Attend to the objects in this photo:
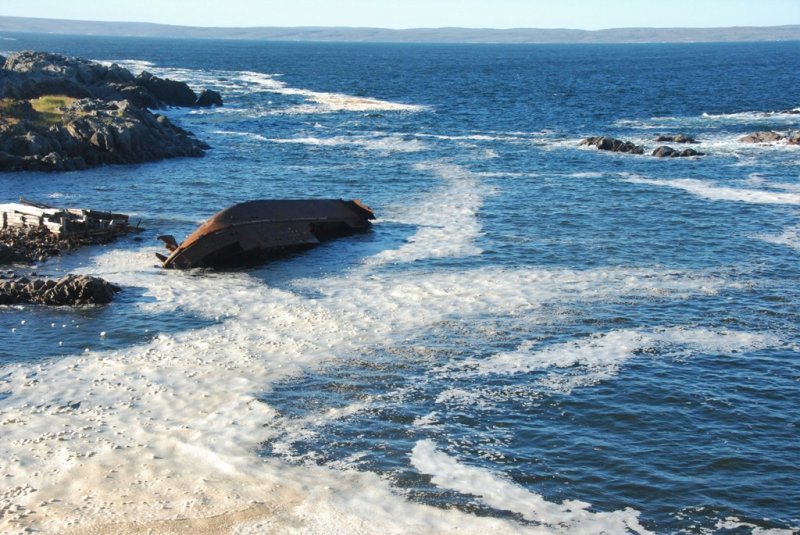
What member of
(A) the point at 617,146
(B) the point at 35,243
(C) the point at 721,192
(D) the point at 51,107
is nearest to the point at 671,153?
(A) the point at 617,146

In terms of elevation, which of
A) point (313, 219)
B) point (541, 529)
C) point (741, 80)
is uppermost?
point (741, 80)

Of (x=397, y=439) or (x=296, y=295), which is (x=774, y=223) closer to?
(x=296, y=295)

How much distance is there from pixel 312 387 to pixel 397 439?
3222 mm

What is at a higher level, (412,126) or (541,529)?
(412,126)

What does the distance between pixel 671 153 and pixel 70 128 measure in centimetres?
3900

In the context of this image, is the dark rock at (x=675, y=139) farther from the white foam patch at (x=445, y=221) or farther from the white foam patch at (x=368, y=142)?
the white foam patch at (x=445, y=221)

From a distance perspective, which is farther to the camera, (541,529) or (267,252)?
(267,252)

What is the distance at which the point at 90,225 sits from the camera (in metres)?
31.6

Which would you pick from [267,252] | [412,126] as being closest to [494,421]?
[267,252]

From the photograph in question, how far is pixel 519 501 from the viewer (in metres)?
14.6

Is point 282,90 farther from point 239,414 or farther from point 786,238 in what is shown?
point 239,414

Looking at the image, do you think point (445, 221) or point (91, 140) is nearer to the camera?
point (445, 221)

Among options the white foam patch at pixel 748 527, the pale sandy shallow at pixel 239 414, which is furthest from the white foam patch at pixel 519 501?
the white foam patch at pixel 748 527

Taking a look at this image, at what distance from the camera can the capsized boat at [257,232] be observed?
2897 centimetres
